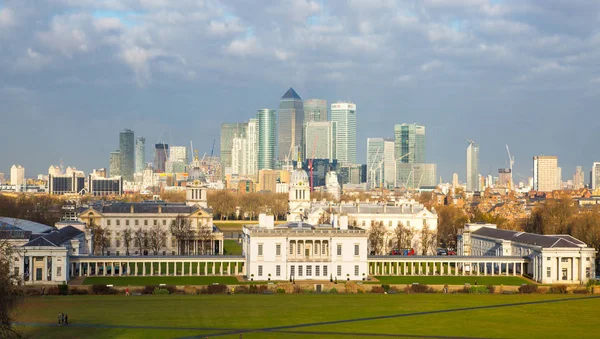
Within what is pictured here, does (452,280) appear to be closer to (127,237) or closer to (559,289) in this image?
(559,289)

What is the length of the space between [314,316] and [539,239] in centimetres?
4121

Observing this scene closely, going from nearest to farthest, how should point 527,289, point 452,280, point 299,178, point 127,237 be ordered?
point 527,289, point 452,280, point 127,237, point 299,178

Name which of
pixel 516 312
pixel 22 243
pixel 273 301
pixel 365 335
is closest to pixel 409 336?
pixel 365 335

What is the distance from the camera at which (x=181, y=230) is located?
123 meters

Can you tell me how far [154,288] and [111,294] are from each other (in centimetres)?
368

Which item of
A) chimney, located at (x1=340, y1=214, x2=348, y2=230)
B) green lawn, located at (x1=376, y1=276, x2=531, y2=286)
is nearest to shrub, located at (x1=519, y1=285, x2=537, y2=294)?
green lawn, located at (x1=376, y1=276, x2=531, y2=286)

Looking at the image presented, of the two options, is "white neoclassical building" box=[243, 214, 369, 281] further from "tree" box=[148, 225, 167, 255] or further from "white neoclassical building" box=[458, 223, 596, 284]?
"tree" box=[148, 225, 167, 255]

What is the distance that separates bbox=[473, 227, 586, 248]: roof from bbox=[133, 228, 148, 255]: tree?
43.4m

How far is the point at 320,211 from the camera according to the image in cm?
14112

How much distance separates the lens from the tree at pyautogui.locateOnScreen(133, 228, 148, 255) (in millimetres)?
118975

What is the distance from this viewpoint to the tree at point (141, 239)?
390ft

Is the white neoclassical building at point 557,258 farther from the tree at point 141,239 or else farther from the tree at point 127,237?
the tree at point 127,237

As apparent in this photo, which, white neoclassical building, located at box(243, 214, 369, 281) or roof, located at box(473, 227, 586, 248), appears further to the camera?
roof, located at box(473, 227, 586, 248)

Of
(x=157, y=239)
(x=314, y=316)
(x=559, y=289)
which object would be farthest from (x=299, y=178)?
(x=314, y=316)
